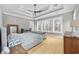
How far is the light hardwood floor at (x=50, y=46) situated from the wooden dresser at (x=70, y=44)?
3.3 inches

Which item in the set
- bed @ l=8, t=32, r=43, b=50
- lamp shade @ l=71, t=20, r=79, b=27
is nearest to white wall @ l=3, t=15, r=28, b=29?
bed @ l=8, t=32, r=43, b=50

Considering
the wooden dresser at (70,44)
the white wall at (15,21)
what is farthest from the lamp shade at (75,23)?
the white wall at (15,21)

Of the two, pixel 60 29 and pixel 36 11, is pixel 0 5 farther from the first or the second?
pixel 60 29

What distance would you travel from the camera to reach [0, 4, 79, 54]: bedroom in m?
2.07

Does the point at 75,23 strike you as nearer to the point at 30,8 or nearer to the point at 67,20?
the point at 67,20

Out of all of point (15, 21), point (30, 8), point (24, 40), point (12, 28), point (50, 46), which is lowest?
point (50, 46)

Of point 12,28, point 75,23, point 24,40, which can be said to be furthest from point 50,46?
point 12,28

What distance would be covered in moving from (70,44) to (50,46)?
366 mm

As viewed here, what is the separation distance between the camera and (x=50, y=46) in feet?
6.90

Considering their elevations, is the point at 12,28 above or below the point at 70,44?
above

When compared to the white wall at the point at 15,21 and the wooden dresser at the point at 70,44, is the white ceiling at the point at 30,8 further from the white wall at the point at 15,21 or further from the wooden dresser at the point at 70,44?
the wooden dresser at the point at 70,44

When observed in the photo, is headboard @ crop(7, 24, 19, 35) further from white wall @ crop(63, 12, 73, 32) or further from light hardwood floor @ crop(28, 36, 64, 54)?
white wall @ crop(63, 12, 73, 32)

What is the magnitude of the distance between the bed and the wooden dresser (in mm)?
454

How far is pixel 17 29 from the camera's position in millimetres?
2105
